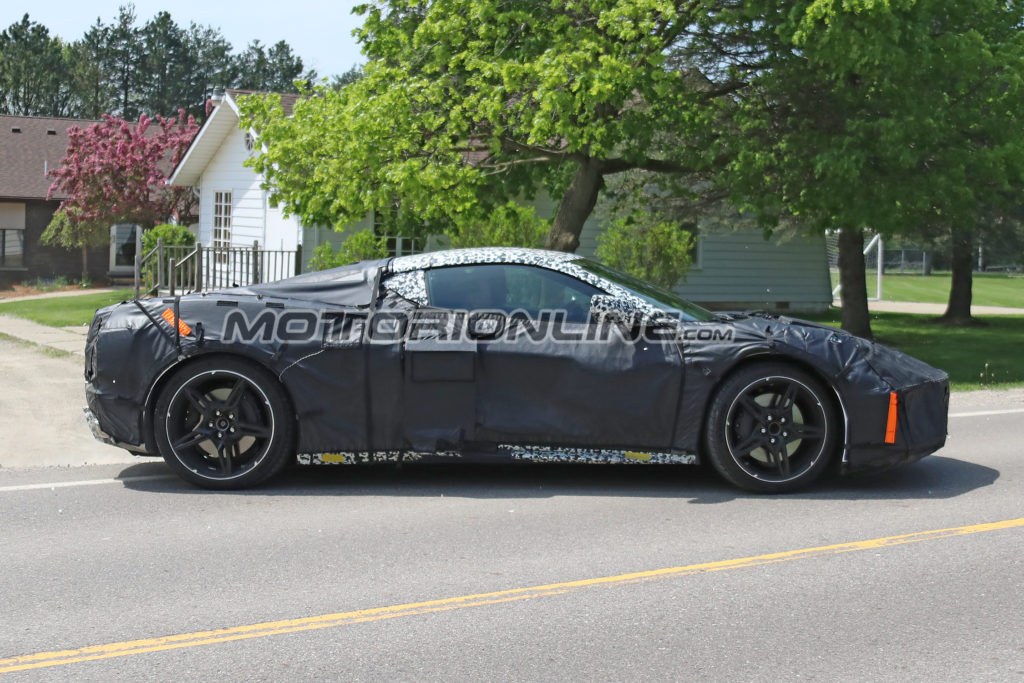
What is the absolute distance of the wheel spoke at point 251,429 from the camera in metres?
6.59

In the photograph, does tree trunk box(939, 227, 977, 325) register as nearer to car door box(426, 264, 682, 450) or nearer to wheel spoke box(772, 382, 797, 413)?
wheel spoke box(772, 382, 797, 413)

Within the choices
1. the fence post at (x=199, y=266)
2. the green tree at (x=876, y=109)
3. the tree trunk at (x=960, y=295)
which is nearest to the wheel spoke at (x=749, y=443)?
the green tree at (x=876, y=109)

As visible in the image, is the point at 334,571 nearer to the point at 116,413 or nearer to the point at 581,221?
the point at 116,413

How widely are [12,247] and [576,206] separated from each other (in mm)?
23622

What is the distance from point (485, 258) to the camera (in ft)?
22.5

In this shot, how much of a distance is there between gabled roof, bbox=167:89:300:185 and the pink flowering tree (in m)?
1.74

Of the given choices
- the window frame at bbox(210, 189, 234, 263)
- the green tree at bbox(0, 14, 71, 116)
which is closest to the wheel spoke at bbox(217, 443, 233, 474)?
the window frame at bbox(210, 189, 234, 263)

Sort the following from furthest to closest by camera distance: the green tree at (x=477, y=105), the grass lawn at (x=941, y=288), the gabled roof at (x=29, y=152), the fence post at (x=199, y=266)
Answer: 1. the grass lawn at (x=941, y=288)
2. the gabled roof at (x=29, y=152)
3. the fence post at (x=199, y=266)
4. the green tree at (x=477, y=105)

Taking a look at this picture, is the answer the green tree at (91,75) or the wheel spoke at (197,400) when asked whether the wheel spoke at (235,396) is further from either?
the green tree at (91,75)

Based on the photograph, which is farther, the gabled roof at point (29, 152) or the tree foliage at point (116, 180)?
the gabled roof at point (29, 152)

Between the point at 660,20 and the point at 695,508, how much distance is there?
926 centimetres

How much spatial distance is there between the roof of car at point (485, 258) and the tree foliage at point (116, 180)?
25904mm

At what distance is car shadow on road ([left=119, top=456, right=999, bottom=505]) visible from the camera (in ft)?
21.9

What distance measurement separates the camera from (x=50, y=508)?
638 centimetres
